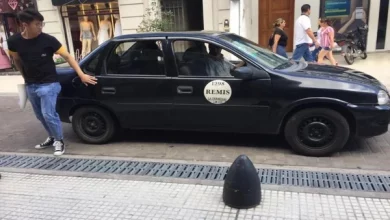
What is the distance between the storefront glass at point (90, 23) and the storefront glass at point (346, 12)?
7.37 m

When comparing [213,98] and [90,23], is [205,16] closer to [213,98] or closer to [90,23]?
[90,23]

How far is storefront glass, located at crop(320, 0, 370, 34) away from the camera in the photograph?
485 inches

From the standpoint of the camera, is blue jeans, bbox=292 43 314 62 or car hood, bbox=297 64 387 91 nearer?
car hood, bbox=297 64 387 91

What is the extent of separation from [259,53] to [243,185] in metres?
2.24

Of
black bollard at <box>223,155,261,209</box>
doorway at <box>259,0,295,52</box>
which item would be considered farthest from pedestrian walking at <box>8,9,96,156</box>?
doorway at <box>259,0,295,52</box>

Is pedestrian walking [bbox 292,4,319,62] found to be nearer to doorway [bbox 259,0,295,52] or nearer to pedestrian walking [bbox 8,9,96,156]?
doorway [bbox 259,0,295,52]

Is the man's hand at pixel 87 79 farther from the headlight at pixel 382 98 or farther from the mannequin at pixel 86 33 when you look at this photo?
the mannequin at pixel 86 33

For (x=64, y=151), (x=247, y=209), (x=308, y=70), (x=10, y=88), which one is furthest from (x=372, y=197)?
(x=10, y=88)

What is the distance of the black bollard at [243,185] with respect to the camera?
3.19m

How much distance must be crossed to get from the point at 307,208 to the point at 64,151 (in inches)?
134

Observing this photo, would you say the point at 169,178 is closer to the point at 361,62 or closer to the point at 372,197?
the point at 372,197

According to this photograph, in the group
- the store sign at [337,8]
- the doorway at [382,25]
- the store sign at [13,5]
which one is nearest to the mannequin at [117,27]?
the store sign at [13,5]

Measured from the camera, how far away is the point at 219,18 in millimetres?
11750

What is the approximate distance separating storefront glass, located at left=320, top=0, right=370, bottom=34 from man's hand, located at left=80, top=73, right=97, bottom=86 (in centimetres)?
994
